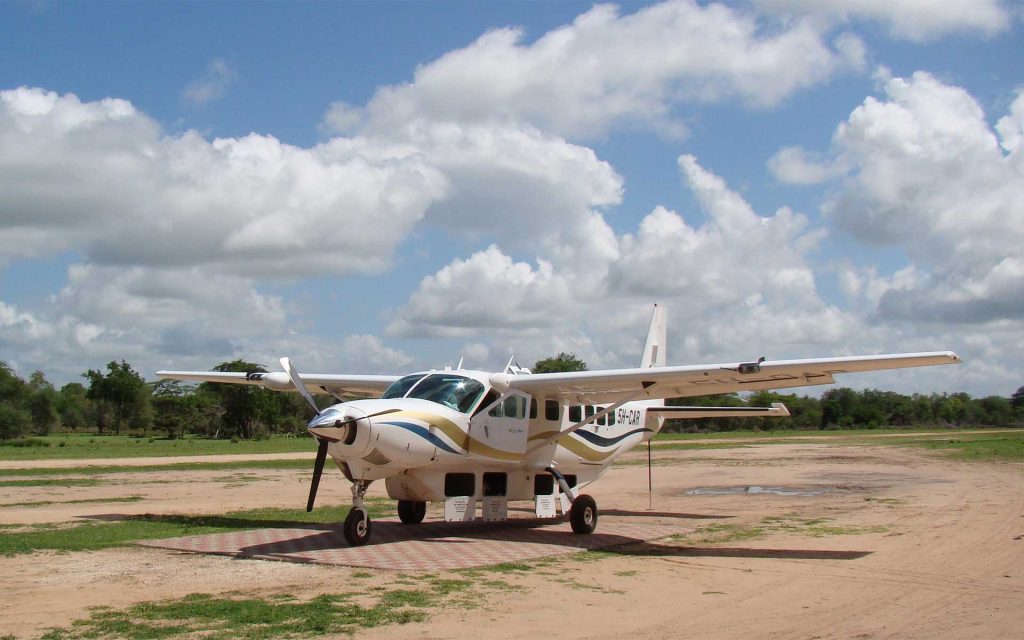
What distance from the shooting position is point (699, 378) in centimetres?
1539

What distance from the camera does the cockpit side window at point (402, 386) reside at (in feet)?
50.4

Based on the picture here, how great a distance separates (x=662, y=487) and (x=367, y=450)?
16.7m

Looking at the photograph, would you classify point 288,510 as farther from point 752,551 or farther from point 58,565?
point 752,551

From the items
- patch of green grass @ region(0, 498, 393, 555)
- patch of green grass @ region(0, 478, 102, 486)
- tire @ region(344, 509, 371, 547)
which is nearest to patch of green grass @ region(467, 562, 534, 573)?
tire @ region(344, 509, 371, 547)

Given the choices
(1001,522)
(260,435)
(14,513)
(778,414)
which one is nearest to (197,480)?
(14,513)

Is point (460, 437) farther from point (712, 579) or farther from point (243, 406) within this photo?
point (243, 406)

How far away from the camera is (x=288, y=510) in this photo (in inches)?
810

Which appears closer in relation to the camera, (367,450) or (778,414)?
(367,450)

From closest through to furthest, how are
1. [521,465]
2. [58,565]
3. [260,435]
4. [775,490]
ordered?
[58,565] → [521,465] → [775,490] → [260,435]

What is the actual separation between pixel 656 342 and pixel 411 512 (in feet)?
27.9

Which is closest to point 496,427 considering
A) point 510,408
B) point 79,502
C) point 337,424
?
point 510,408

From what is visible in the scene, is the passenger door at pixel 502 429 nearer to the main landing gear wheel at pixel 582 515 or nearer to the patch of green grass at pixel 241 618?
the main landing gear wheel at pixel 582 515

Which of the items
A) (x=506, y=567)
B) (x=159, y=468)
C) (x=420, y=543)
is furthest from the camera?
(x=159, y=468)

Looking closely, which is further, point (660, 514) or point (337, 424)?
point (660, 514)
